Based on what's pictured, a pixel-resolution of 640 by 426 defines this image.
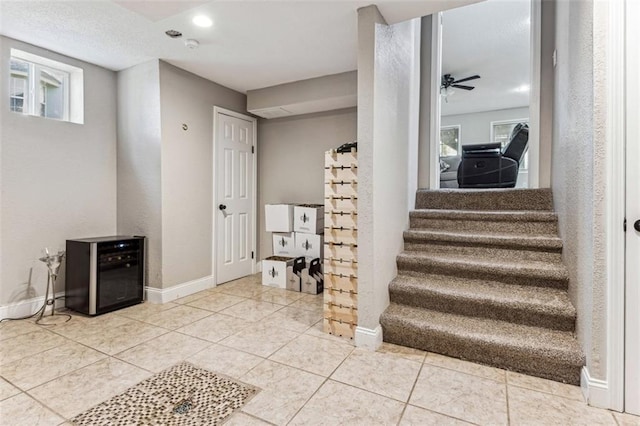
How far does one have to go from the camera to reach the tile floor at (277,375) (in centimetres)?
161

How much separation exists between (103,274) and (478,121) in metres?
8.44

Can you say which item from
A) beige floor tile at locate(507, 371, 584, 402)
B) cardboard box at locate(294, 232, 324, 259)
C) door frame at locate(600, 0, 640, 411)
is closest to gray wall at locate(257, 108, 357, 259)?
cardboard box at locate(294, 232, 324, 259)

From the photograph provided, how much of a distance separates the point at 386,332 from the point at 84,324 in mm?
2587

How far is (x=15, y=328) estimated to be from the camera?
2.67 m

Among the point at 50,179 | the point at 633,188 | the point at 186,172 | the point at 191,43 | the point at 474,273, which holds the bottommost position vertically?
the point at 474,273

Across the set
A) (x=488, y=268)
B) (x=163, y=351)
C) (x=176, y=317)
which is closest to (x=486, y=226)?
(x=488, y=268)

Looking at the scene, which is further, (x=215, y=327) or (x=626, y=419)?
(x=215, y=327)

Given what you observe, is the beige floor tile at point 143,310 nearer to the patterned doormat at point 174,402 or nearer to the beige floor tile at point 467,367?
the patterned doormat at point 174,402

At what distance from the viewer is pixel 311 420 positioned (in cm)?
157

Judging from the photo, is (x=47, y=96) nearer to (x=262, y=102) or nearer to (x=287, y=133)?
(x=262, y=102)

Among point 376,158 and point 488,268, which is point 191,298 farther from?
point 488,268

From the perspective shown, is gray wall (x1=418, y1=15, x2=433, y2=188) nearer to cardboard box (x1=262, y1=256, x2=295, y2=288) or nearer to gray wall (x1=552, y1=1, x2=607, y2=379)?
gray wall (x1=552, y1=1, x2=607, y2=379)

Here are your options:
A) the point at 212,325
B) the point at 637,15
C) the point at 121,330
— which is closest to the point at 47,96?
the point at 121,330

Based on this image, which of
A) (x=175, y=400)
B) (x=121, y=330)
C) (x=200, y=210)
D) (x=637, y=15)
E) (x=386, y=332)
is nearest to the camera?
(x=637, y=15)
